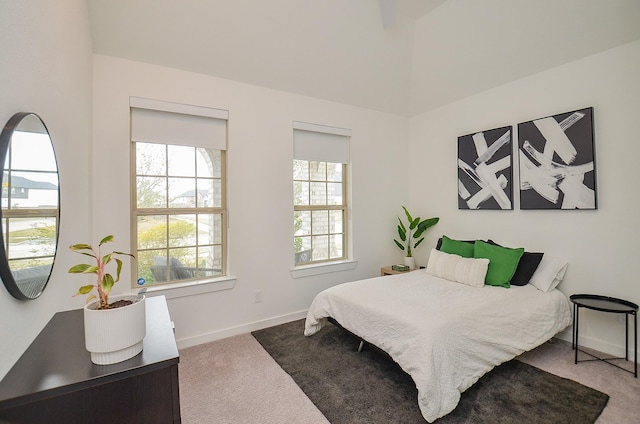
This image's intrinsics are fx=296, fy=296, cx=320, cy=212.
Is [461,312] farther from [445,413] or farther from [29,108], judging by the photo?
[29,108]

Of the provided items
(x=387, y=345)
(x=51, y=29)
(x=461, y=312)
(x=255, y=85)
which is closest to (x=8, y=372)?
(x=51, y=29)

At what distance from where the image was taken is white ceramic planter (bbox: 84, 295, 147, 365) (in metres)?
0.95

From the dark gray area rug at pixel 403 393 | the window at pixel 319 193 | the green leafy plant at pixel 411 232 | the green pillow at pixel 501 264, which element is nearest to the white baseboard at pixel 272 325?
the dark gray area rug at pixel 403 393

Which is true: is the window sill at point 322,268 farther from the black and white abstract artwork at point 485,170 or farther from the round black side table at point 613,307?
the round black side table at point 613,307

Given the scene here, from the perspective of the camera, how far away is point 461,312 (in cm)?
213

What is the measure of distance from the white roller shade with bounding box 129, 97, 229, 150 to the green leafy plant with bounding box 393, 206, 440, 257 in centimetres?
259

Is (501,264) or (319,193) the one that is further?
(319,193)

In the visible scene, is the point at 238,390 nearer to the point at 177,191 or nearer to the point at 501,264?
the point at 177,191

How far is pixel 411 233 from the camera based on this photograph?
14.1 ft

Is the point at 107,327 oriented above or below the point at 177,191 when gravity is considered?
below

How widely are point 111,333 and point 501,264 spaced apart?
10.2 ft

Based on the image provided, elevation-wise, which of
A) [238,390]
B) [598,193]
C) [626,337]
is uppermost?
[598,193]

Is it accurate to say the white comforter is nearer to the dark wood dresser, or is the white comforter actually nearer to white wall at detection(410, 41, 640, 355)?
white wall at detection(410, 41, 640, 355)

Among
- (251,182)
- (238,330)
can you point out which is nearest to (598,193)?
(251,182)
